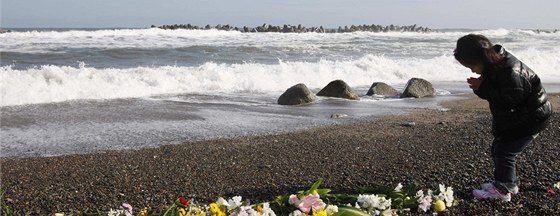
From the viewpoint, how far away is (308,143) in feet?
22.1

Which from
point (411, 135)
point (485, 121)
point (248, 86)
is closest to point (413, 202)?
point (411, 135)

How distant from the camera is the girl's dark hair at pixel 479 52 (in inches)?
159

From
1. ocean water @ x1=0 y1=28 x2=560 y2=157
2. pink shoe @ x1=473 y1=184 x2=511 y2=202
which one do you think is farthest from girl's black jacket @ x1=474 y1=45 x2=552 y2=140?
ocean water @ x1=0 y1=28 x2=560 y2=157

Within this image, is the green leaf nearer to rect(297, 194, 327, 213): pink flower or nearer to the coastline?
rect(297, 194, 327, 213): pink flower

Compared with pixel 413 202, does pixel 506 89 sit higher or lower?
higher

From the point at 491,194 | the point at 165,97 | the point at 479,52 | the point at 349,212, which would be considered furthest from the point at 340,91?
the point at 349,212

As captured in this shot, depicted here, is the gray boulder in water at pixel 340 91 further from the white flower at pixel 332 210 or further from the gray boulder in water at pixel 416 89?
the white flower at pixel 332 210

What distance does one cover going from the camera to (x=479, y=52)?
13.3 ft

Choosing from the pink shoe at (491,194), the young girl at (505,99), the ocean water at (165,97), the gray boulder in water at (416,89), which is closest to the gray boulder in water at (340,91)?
the ocean water at (165,97)

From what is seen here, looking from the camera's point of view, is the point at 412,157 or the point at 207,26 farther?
the point at 207,26

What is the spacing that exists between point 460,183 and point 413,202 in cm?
108

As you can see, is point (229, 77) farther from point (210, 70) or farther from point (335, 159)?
point (335, 159)

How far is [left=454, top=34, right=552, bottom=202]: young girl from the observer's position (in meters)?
4.07

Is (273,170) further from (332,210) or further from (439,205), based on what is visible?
(332,210)
